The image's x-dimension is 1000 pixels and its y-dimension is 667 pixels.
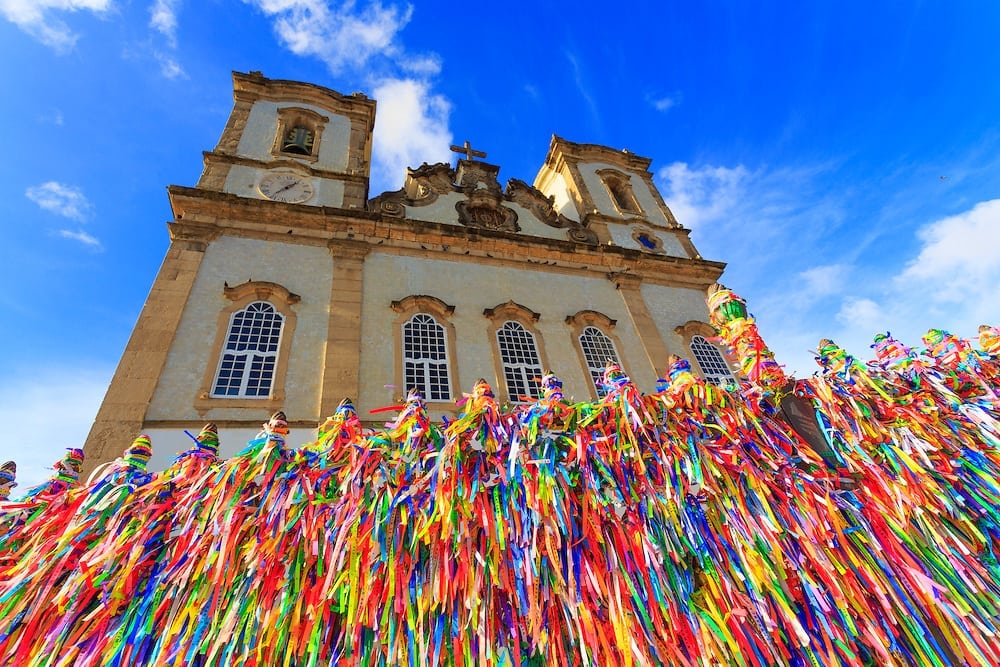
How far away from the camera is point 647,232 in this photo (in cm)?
1633

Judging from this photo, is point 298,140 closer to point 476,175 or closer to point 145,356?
point 476,175

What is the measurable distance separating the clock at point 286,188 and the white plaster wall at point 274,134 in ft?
3.77

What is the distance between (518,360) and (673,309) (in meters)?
5.78

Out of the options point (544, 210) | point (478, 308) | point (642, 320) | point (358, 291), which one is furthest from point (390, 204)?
point (642, 320)

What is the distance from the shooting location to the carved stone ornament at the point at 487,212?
14.4m

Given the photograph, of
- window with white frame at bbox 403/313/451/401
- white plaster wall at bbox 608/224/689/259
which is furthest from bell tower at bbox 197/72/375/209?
white plaster wall at bbox 608/224/689/259

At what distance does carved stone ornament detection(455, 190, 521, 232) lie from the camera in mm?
14383

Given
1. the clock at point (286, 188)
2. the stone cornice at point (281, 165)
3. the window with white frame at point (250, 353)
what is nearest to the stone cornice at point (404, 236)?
the clock at point (286, 188)

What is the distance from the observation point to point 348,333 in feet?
30.8

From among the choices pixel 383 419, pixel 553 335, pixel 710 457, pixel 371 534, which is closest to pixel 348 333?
pixel 383 419

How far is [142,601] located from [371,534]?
6.03 feet

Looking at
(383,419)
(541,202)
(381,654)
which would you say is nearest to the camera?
(381,654)

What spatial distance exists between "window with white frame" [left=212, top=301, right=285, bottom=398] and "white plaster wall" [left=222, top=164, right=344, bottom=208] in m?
4.23

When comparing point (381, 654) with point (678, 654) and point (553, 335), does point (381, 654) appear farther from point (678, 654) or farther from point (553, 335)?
point (553, 335)
